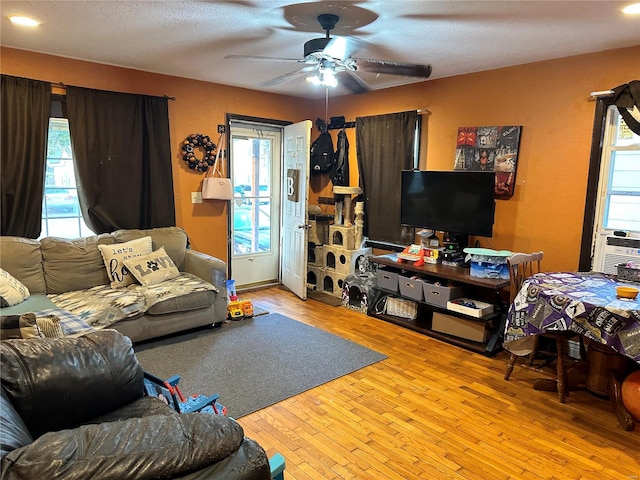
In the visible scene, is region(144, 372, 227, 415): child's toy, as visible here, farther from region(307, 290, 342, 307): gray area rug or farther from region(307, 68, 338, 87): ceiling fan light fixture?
region(307, 290, 342, 307): gray area rug

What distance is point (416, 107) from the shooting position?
15.0ft

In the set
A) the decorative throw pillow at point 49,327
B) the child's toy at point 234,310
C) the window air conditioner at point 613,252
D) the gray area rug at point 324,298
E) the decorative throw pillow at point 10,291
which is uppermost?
the window air conditioner at point 613,252

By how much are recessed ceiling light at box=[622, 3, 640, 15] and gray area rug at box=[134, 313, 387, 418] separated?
9.23 feet

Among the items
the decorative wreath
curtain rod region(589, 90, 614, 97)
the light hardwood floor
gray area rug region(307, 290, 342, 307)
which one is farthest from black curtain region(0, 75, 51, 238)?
curtain rod region(589, 90, 614, 97)

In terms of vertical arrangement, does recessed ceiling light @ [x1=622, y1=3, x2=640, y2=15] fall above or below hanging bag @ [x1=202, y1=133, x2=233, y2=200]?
above

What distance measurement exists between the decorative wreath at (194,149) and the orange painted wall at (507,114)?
0.08 m

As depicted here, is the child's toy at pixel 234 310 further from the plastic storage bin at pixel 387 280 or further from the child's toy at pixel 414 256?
the child's toy at pixel 414 256

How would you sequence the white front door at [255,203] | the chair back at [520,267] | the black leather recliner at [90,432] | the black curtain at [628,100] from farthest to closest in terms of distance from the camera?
the white front door at [255,203] < the chair back at [520,267] < the black curtain at [628,100] < the black leather recliner at [90,432]

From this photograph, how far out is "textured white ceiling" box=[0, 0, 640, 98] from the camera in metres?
2.55

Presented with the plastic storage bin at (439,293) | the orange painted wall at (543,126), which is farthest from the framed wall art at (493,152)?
the plastic storage bin at (439,293)

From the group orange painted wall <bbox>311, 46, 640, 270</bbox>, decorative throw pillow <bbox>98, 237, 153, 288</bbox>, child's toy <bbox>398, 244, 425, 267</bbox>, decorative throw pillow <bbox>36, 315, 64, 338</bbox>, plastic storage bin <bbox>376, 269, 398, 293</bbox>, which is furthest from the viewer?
plastic storage bin <bbox>376, 269, 398, 293</bbox>

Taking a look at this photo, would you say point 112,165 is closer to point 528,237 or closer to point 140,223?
point 140,223

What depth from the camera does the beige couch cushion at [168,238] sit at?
4186 mm

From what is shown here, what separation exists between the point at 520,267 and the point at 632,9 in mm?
2045
